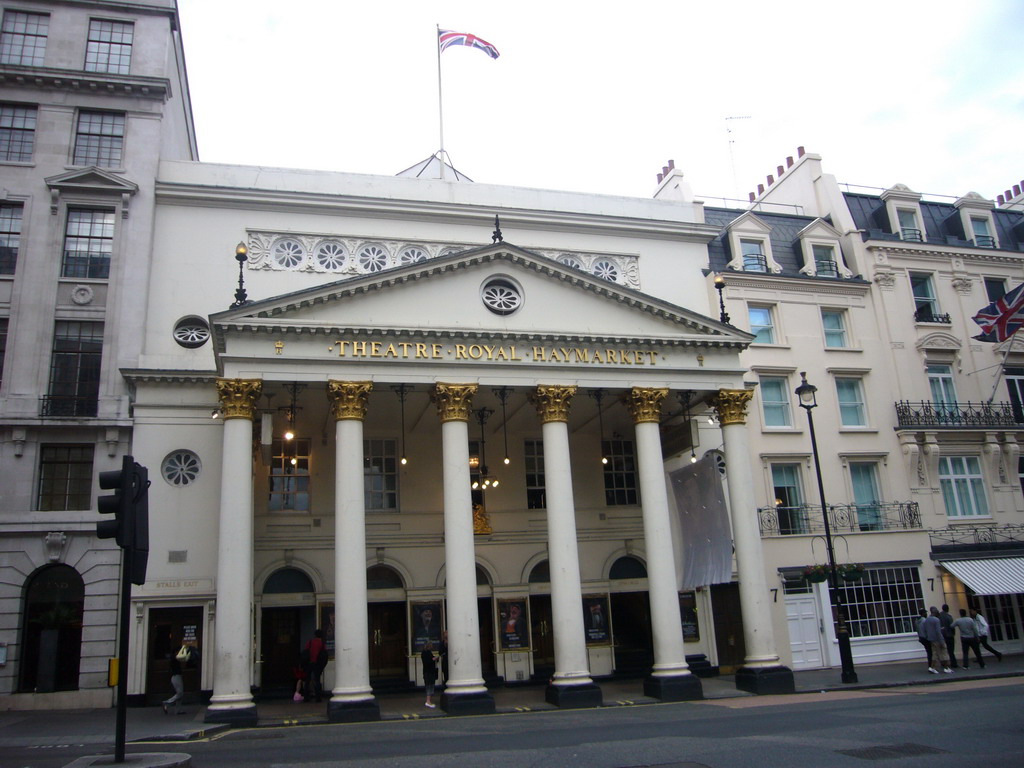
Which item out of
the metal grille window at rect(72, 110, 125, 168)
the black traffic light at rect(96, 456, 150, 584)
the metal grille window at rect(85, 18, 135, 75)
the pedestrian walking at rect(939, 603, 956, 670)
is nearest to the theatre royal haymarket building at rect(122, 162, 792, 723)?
the metal grille window at rect(72, 110, 125, 168)

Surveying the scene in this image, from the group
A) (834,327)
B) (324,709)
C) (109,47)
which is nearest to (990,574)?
(834,327)

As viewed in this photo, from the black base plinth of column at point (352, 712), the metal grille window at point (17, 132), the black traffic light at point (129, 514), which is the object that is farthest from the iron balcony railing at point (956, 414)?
the metal grille window at point (17, 132)

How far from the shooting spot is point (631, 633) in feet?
89.4

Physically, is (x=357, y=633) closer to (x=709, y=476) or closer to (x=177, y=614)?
(x=177, y=614)

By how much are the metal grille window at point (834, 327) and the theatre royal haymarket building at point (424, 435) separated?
448cm

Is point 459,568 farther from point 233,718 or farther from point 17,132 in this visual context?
point 17,132

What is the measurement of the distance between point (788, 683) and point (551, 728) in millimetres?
8341

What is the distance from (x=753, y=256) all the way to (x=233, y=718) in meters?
23.3

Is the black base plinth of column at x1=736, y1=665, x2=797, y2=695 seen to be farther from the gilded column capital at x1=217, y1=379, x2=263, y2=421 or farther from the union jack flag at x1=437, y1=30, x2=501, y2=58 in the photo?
the union jack flag at x1=437, y1=30, x2=501, y2=58

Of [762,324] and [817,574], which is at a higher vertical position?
[762,324]

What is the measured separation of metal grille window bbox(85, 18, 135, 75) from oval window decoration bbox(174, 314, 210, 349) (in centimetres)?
826

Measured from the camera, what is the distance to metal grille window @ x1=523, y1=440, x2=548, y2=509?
27562 millimetres

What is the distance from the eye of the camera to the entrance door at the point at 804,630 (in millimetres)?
26469

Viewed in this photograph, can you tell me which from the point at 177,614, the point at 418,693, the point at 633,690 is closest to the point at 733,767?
the point at 633,690
